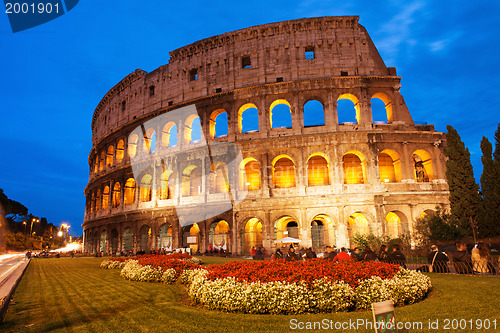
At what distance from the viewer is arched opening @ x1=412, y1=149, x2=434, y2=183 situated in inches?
1091

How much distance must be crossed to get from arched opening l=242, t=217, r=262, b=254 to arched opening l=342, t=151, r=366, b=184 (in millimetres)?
9336

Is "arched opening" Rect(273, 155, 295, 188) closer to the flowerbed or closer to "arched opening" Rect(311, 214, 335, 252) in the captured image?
"arched opening" Rect(311, 214, 335, 252)

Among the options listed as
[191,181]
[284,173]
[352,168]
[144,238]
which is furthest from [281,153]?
[144,238]

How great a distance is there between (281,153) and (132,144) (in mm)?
19500

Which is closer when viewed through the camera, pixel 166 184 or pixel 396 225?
pixel 396 225

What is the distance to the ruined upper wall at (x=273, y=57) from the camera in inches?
1155

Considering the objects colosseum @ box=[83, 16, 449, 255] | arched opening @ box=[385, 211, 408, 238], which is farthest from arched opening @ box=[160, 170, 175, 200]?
arched opening @ box=[385, 211, 408, 238]

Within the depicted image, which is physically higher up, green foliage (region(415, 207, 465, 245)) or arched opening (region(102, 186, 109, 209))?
arched opening (region(102, 186, 109, 209))

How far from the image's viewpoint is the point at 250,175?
98.8 ft

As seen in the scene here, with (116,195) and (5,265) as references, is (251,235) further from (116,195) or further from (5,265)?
(116,195)

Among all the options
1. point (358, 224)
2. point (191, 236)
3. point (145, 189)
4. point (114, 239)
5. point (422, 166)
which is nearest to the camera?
point (358, 224)

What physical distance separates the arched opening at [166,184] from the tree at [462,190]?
2507 cm

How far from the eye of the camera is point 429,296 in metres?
8.46

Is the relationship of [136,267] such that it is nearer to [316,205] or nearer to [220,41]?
[316,205]
